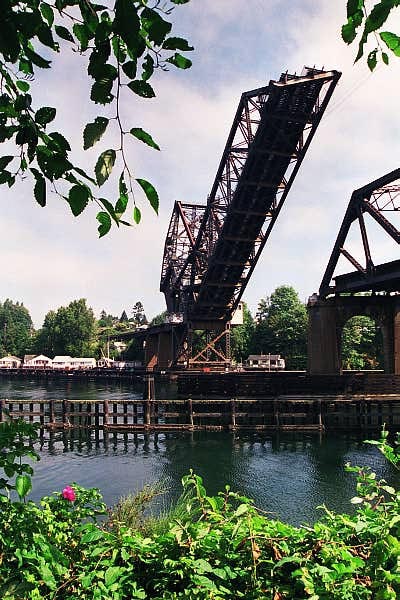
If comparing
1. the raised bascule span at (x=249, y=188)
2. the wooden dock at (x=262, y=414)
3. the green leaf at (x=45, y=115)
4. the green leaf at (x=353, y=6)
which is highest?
the raised bascule span at (x=249, y=188)

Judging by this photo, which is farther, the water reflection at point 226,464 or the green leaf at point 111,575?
the water reflection at point 226,464

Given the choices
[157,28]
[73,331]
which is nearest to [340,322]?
[157,28]

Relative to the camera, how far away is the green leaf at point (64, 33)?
2.08 meters

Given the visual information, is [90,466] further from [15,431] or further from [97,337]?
[97,337]

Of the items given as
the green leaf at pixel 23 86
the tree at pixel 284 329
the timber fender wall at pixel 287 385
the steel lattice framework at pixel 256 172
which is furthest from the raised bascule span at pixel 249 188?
the green leaf at pixel 23 86

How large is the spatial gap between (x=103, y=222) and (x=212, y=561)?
6.90ft

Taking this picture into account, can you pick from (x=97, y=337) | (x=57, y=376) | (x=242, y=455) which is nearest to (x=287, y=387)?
(x=242, y=455)

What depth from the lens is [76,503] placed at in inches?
152

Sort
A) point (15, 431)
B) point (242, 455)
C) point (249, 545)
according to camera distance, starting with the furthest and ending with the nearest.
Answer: point (242, 455), point (15, 431), point (249, 545)

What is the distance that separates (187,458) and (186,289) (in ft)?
85.4

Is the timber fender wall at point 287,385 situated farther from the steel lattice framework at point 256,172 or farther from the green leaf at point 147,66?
the green leaf at point 147,66

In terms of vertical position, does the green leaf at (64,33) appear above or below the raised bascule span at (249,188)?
below

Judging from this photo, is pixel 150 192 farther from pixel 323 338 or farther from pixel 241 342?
pixel 241 342

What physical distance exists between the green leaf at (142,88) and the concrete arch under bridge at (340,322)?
29841 mm
